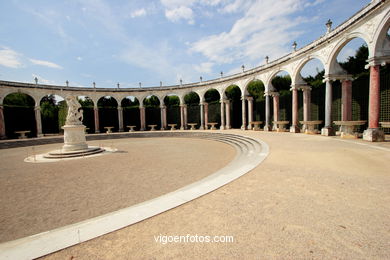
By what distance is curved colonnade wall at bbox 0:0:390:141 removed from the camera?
29.9 feet

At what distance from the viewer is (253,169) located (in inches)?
197

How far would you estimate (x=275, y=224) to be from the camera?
2475 millimetres

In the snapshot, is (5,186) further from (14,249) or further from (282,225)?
(282,225)

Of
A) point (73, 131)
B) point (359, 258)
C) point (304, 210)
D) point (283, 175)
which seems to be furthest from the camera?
point (73, 131)

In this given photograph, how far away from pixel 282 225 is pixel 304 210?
0.62 m

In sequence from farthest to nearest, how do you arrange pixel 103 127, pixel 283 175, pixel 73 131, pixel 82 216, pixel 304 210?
pixel 103 127, pixel 73 131, pixel 283 175, pixel 82 216, pixel 304 210

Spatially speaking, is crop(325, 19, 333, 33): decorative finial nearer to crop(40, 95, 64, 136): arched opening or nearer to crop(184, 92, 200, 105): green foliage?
crop(184, 92, 200, 105): green foliage

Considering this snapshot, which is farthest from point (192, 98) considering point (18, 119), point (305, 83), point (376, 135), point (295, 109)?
point (376, 135)

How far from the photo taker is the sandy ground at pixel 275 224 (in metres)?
2.00

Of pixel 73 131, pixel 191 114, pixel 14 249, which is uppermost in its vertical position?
pixel 191 114

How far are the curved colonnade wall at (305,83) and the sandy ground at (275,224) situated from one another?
8.60 m

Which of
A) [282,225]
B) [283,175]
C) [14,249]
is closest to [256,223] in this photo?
[282,225]

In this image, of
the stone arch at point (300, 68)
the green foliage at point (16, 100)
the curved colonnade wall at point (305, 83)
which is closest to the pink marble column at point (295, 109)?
the curved colonnade wall at point (305, 83)

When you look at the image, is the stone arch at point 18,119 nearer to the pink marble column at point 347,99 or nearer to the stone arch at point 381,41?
the stone arch at point 381,41
